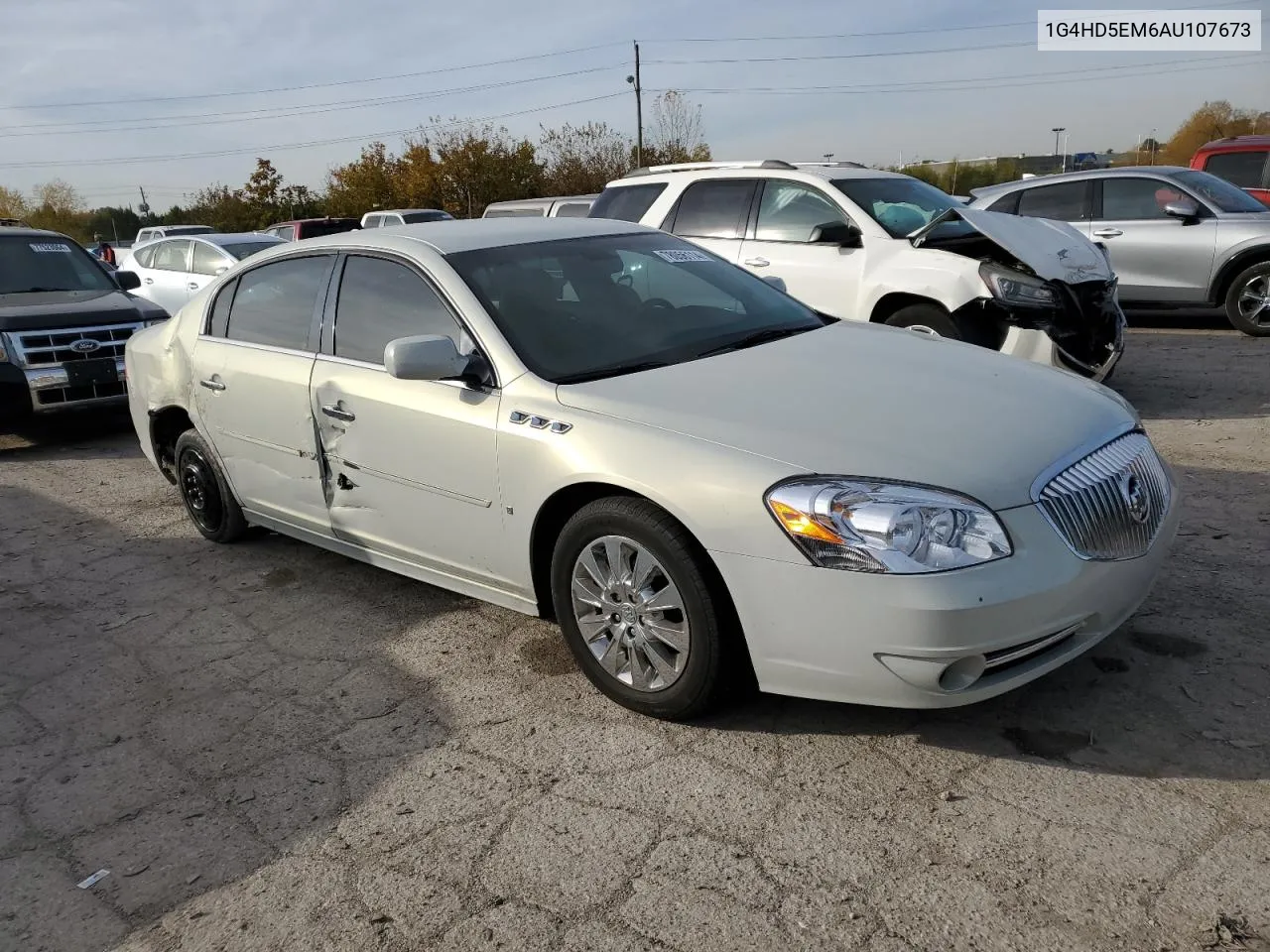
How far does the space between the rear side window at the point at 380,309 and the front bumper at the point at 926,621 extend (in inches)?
65.0

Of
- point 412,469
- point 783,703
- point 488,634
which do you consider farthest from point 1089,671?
point 412,469

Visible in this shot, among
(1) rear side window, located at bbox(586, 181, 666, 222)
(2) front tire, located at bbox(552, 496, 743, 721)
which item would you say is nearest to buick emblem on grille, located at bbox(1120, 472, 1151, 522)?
(2) front tire, located at bbox(552, 496, 743, 721)

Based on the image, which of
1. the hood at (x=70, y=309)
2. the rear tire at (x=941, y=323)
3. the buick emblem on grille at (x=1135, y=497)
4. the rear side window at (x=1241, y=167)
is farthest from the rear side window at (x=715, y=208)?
the rear side window at (x=1241, y=167)

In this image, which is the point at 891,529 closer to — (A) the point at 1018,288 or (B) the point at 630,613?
(B) the point at 630,613

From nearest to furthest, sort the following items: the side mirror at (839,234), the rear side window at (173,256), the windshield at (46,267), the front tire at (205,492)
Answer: the front tire at (205,492) → the side mirror at (839,234) → the windshield at (46,267) → the rear side window at (173,256)

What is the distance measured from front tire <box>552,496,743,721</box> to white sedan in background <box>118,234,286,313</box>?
34.1ft

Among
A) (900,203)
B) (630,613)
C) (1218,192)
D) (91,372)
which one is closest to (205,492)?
(630,613)

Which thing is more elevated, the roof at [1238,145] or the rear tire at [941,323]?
the roof at [1238,145]

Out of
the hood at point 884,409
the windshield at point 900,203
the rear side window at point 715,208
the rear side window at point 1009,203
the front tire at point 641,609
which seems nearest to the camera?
the hood at point 884,409

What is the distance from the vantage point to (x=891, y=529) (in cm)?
285

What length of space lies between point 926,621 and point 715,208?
19.9 ft

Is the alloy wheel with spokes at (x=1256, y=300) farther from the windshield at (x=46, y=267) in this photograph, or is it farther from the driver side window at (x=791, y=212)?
the windshield at (x=46, y=267)

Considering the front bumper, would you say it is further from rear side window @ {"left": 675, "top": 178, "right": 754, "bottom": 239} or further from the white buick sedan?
rear side window @ {"left": 675, "top": 178, "right": 754, "bottom": 239}

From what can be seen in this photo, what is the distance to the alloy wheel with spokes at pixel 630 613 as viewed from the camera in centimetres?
324
